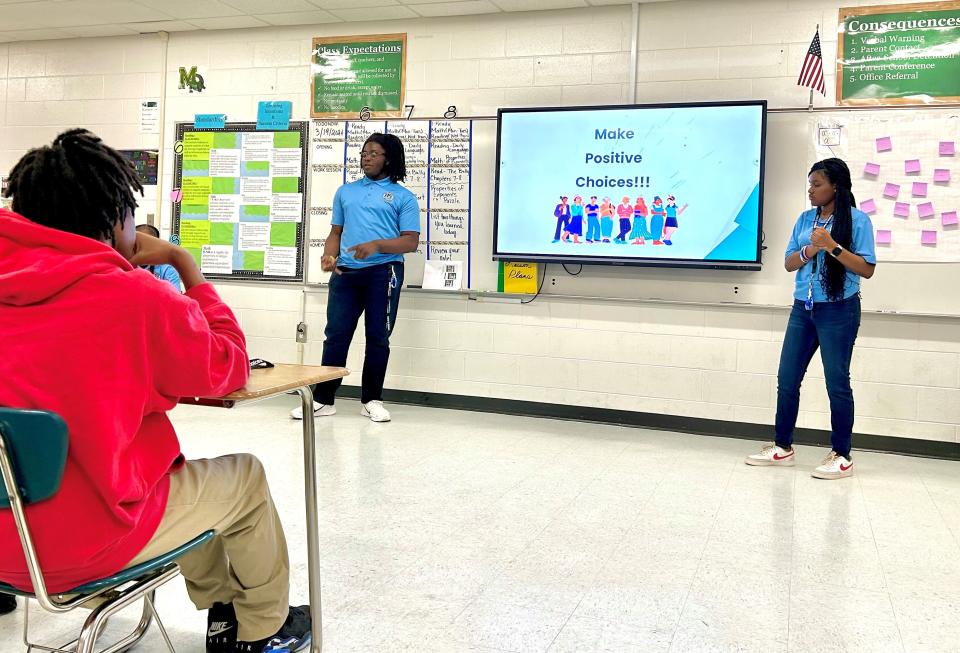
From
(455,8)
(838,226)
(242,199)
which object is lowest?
(838,226)

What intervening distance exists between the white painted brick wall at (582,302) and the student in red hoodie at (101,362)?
3.74 m

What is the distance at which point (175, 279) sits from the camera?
174 inches

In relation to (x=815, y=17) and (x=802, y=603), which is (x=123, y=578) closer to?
(x=802, y=603)

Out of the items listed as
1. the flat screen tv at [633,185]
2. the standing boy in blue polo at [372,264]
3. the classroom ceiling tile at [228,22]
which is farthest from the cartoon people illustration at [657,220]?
the classroom ceiling tile at [228,22]

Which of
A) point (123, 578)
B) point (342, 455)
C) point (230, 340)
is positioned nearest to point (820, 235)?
point (342, 455)

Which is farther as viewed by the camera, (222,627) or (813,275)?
(813,275)

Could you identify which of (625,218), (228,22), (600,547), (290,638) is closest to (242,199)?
(228,22)

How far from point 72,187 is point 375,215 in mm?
3634

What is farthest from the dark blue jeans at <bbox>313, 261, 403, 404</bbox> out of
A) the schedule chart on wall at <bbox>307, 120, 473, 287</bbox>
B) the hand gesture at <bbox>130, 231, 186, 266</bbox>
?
the hand gesture at <bbox>130, 231, 186, 266</bbox>

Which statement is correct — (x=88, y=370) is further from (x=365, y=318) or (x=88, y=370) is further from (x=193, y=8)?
(x=193, y=8)

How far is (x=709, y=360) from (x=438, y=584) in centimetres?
299

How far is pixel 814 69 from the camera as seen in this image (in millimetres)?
4586

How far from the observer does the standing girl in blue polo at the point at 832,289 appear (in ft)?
12.4

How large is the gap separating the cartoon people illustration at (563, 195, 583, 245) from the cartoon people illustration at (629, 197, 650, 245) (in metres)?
0.31
